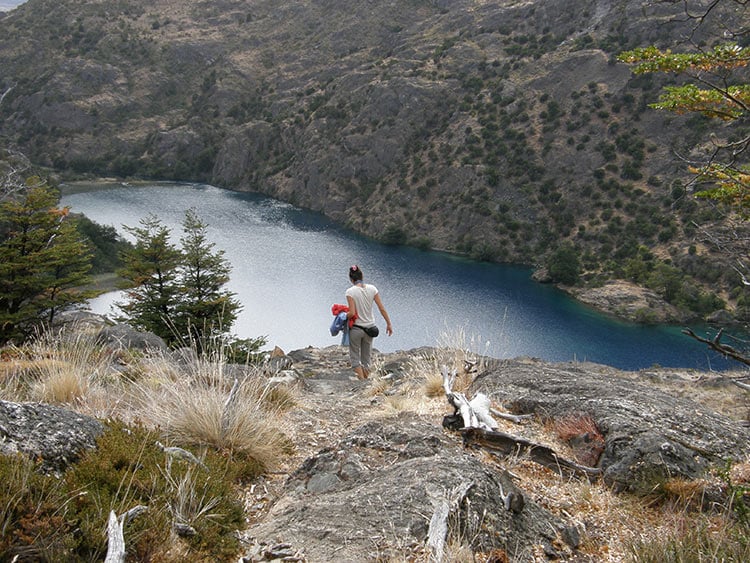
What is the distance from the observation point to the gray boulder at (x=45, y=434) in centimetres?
248

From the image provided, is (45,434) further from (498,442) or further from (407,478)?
(498,442)

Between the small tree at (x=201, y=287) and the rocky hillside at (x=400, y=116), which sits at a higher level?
the rocky hillside at (x=400, y=116)

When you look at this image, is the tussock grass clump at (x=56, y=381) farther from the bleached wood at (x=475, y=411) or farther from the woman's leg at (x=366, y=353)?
the woman's leg at (x=366, y=353)

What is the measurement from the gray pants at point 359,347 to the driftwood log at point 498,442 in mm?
3652

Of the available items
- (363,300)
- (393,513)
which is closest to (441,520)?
(393,513)

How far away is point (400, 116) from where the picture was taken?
68500 millimetres

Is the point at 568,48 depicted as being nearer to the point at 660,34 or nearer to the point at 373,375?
the point at 660,34

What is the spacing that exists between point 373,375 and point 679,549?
16.9 ft

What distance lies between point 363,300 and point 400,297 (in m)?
31.8

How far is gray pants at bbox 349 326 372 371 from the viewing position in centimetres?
772

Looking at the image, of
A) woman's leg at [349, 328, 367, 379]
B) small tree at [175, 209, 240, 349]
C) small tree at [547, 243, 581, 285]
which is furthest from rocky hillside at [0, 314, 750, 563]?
small tree at [547, 243, 581, 285]

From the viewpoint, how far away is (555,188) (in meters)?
54.7

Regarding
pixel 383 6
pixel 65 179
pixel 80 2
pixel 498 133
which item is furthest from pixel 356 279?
pixel 80 2

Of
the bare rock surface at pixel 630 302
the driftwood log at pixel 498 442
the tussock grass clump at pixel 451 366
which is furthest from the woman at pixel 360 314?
the bare rock surface at pixel 630 302
